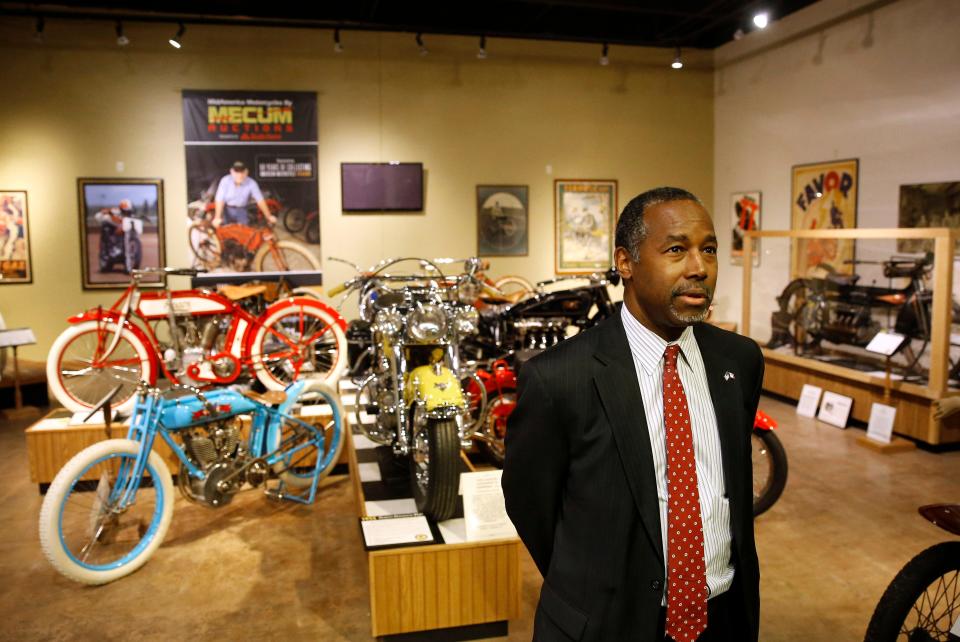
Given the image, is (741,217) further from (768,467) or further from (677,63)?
(768,467)

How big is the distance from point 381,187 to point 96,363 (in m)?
4.26

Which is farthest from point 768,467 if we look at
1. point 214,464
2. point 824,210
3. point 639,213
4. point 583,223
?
point 583,223

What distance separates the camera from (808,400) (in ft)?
22.2

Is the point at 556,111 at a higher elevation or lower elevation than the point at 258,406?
higher

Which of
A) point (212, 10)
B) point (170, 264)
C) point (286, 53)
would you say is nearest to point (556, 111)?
point (286, 53)

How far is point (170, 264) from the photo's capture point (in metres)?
8.68

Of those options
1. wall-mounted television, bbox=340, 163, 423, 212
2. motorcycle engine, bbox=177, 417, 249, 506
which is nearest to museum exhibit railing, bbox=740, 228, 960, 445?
wall-mounted television, bbox=340, 163, 423, 212

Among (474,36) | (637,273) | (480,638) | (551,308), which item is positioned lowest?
(480,638)

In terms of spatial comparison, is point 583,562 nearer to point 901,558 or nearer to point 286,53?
point 901,558

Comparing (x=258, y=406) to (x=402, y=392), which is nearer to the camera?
(x=402, y=392)

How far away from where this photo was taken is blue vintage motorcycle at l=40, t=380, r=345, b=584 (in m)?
3.63

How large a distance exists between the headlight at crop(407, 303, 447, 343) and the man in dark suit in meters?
2.18

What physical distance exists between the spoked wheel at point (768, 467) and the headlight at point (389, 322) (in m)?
1.92

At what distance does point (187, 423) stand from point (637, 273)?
301 cm
